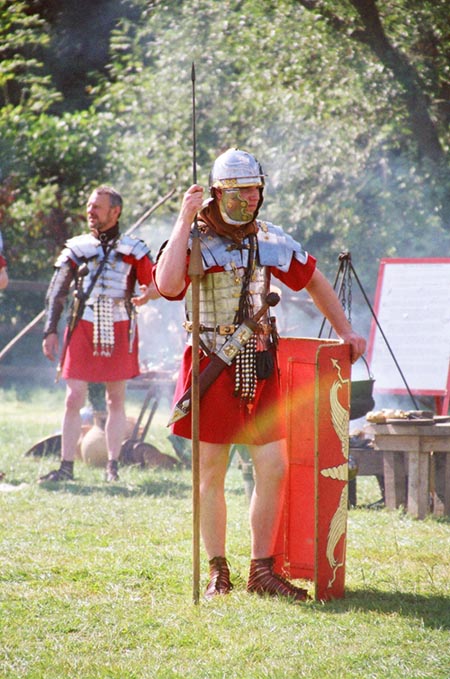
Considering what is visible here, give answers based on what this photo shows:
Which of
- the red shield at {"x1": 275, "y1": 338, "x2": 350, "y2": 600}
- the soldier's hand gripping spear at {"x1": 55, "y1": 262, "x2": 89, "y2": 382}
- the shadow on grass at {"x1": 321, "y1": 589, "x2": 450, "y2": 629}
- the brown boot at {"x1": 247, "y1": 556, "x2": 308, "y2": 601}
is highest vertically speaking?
the soldier's hand gripping spear at {"x1": 55, "y1": 262, "x2": 89, "y2": 382}

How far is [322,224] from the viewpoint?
1238 centimetres

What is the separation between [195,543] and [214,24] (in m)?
10.6

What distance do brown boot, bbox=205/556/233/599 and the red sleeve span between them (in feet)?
3.86

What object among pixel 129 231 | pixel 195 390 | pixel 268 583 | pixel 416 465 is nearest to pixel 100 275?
pixel 129 231

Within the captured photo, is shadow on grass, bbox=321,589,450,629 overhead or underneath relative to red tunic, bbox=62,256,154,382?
underneath

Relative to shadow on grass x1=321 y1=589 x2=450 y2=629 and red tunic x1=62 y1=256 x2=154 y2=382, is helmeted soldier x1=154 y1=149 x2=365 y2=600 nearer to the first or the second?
shadow on grass x1=321 y1=589 x2=450 y2=629

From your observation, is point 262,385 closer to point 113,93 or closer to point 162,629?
point 162,629

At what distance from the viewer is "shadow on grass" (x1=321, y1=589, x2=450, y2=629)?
411 cm

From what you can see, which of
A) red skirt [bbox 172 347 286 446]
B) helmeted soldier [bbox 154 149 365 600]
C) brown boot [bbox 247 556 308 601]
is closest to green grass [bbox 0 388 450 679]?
brown boot [bbox 247 556 308 601]

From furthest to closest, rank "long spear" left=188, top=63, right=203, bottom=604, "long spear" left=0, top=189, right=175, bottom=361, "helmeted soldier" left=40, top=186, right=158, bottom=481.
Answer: "long spear" left=0, top=189, right=175, bottom=361 → "helmeted soldier" left=40, top=186, right=158, bottom=481 → "long spear" left=188, top=63, right=203, bottom=604

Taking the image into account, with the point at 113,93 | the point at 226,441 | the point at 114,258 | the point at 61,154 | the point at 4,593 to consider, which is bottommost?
the point at 4,593

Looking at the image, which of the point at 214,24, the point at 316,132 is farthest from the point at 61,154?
the point at 316,132

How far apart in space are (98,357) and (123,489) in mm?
918

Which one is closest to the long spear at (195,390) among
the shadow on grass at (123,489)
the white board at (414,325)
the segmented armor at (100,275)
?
the shadow on grass at (123,489)
